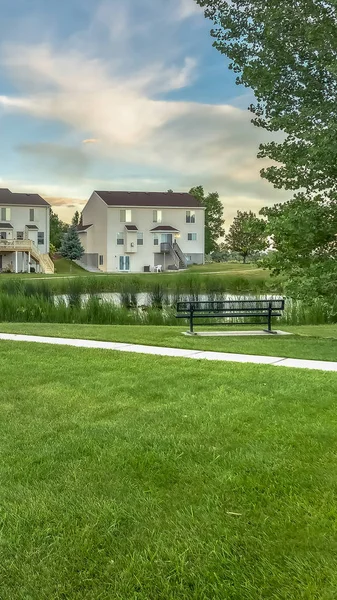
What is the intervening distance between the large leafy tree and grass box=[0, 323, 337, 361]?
3.03 metres

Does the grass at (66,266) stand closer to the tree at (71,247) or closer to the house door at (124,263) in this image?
the tree at (71,247)

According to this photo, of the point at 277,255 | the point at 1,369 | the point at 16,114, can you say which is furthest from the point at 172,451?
the point at 16,114

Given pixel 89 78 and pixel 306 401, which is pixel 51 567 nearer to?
pixel 306 401

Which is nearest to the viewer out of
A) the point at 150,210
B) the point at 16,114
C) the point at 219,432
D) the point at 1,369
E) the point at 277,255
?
the point at 219,432

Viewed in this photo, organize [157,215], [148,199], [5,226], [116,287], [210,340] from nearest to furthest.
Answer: [210,340] → [116,287] → [5,226] → [157,215] → [148,199]

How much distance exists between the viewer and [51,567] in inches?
90.8

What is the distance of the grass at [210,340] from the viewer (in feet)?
27.3

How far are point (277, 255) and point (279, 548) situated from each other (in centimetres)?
338

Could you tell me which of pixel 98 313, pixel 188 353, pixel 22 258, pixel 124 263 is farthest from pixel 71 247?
pixel 188 353

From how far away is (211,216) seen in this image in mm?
63156

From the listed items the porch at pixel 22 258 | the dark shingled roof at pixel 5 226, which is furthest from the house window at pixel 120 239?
the dark shingled roof at pixel 5 226

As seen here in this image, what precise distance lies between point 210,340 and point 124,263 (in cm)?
3661

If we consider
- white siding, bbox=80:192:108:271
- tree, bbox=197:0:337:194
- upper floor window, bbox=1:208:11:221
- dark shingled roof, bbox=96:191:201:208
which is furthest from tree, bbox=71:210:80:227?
tree, bbox=197:0:337:194

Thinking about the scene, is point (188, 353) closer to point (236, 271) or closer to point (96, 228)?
point (236, 271)
